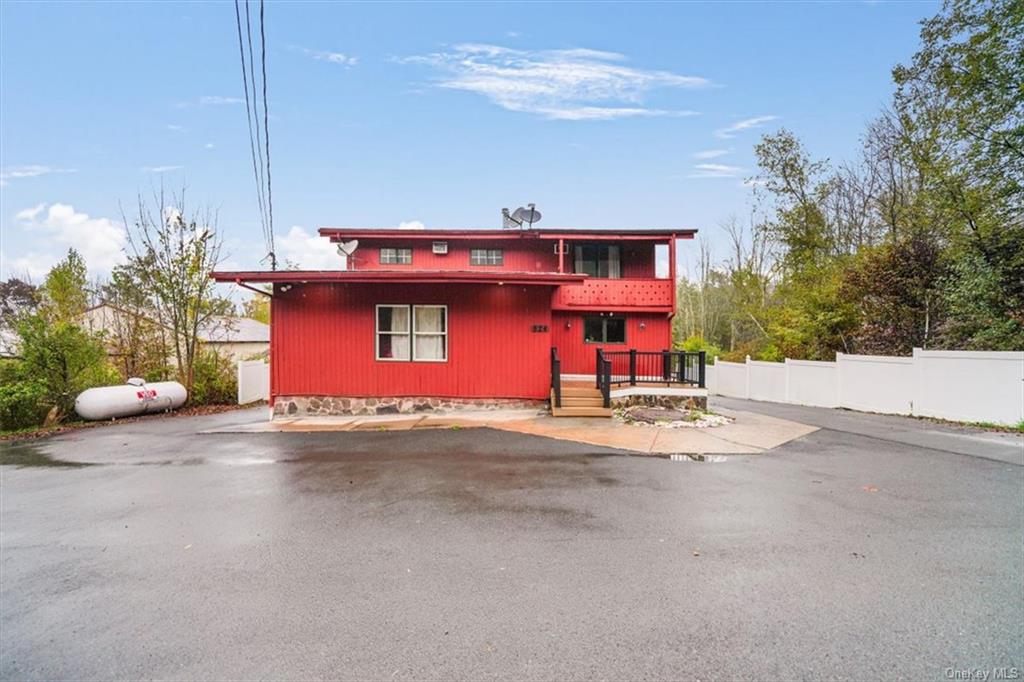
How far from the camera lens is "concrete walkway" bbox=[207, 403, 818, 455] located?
764 centimetres

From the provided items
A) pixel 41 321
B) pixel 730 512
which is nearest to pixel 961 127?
pixel 730 512

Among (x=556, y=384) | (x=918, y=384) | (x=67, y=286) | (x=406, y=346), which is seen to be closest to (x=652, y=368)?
(x=556, y=384)

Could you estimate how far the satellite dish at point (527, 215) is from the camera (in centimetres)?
1411

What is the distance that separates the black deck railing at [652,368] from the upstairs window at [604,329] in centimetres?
80

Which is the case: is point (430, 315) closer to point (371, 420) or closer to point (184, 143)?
point (371, 420)

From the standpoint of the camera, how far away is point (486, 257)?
15383 millimetres

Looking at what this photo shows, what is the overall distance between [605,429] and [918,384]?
876 cm

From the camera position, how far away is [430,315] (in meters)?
11.2

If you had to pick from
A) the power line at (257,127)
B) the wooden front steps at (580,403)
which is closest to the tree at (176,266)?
the power line at (257,127)

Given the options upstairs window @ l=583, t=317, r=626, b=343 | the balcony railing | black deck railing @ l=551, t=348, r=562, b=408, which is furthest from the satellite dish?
black deck railing @ l=551, t=348, r=562, b=408

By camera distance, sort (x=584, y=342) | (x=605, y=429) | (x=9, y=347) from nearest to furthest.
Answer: (x=605, y=429) < (x=9, y=347) < (x=584, y=342)

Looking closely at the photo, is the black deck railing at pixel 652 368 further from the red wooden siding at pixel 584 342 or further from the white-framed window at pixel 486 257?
the white-framed window at pixel 486 257

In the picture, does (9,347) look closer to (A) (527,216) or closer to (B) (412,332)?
(B) (412,332)

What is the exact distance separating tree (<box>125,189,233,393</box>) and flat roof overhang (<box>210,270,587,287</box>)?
647 centimetres
